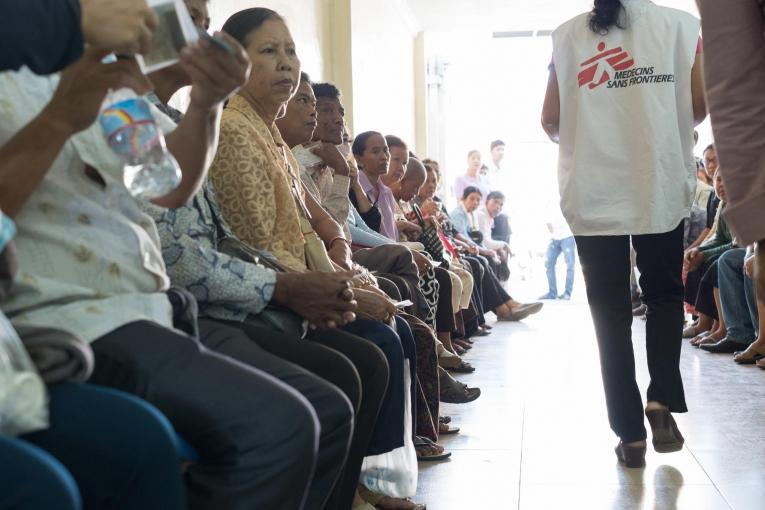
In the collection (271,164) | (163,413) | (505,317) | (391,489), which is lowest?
(505,317)

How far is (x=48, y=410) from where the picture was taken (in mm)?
1084

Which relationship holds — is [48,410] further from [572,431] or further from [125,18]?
[572,431]

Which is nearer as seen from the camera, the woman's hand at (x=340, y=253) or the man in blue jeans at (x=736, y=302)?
the woman's hand at (x=340, y=253)

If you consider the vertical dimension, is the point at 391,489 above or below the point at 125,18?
below

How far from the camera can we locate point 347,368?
179cm

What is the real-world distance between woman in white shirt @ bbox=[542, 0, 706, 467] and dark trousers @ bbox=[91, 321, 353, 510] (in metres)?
1.63

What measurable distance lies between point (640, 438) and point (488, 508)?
24.8 inches

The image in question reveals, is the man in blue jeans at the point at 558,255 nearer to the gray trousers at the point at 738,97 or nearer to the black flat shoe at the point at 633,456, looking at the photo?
the black flat shoe at the point at 633,456

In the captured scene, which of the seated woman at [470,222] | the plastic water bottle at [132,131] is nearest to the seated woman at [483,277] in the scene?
the seated woman at [470,222]

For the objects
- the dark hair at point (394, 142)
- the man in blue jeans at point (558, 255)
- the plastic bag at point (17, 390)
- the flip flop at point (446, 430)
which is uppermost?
the dark hair at point (394, 142)

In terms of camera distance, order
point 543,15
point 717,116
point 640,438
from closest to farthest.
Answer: point 717,116 → point 640,438 → point 543,15

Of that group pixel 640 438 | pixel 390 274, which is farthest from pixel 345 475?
pixel 390 274

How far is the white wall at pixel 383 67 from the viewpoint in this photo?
7070 millimetres

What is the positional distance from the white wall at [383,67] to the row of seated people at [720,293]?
2.52 meters
